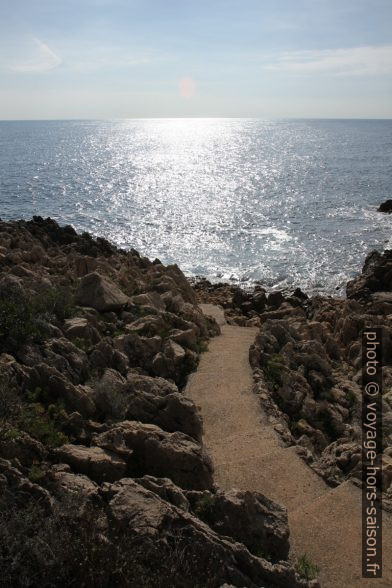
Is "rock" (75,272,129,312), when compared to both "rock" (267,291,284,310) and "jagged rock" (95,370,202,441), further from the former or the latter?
"rock" (267,291,284,310)

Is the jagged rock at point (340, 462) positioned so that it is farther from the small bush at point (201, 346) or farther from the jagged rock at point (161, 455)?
the small bush at point (201, 346)

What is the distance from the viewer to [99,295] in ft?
56.2

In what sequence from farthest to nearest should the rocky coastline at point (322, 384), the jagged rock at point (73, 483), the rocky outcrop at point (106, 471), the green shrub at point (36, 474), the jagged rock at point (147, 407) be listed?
the rocky coastline at point (322, 384), the jagged rock at point (147, 407), the green shrub at point (36, 474), the jagged rock at point (73, 483), the rocky outcrop at point (106, 471)

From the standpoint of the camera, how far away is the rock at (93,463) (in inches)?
341

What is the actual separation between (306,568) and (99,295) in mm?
10553

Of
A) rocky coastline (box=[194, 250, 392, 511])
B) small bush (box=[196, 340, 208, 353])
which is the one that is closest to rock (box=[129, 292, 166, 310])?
small bush (box=[196, 340, 208, 353])

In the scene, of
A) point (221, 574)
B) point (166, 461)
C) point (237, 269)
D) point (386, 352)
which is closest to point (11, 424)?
point (166, 461)

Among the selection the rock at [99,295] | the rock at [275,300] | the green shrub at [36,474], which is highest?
the rock at [99,295]

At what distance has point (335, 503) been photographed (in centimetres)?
1020

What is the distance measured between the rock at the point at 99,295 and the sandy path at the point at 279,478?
3.50 meters

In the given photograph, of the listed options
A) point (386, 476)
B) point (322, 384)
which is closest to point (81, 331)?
point (322, 384)

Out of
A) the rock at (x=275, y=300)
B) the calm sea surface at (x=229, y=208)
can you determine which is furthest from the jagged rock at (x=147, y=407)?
the calm sea surface at (x=229, y=208)

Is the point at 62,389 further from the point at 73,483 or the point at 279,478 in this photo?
the point at 279,478

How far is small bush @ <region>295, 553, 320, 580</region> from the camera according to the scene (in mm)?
8406
